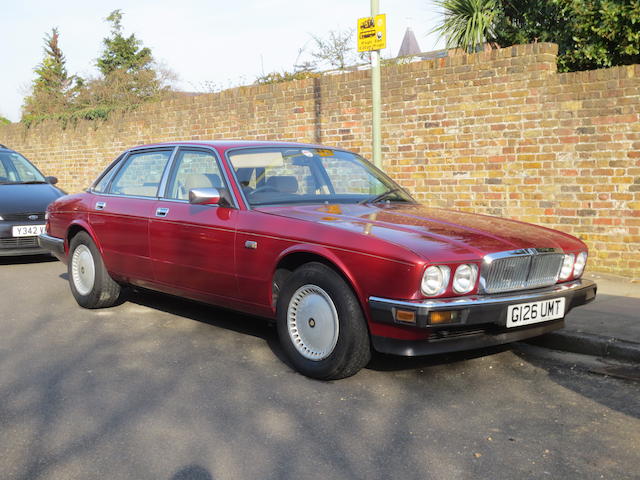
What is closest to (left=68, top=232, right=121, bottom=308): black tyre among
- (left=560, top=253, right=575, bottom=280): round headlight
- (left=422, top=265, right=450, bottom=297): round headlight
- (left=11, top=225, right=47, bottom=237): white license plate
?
(left=11, top=225, right=47, bottom=237): white license plate

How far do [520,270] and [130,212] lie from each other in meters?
3.37

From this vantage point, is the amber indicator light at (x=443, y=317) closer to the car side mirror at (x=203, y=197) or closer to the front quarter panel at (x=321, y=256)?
the front quarter panel at (x=321, y=256)

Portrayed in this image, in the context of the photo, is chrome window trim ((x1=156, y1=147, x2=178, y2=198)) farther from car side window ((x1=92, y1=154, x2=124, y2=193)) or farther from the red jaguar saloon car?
car side window ((x1=92, y1=154, x2=124, y2=193))

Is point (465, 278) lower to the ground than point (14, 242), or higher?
higher

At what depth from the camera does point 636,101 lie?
786cm

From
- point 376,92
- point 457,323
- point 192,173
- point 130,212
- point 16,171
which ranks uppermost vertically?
point 376,92

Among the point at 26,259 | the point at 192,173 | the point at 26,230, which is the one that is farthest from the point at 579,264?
the point at 26,259

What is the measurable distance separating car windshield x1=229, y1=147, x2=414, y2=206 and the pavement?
161 cm

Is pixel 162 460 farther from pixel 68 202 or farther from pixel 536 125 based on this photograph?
pixel 536 125

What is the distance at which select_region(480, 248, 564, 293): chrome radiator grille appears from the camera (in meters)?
4.27

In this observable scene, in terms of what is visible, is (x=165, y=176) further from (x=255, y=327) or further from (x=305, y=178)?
(x=255, y=327)

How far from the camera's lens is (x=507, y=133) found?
891 cm

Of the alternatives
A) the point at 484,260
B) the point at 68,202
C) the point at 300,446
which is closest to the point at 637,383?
the point at 484,260

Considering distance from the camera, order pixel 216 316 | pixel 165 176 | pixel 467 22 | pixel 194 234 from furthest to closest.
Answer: pixel 467 22
pixel 216 316
pixel 165 176
pixel 194 234
